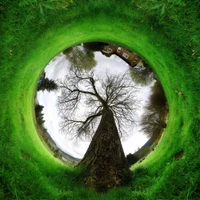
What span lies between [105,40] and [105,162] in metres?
1.79

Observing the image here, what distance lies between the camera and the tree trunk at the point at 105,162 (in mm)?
3514

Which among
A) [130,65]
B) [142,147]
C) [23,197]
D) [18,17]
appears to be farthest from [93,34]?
[23,197]

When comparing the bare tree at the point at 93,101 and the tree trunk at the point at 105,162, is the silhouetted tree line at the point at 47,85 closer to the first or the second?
the bare tree at the point at 93,101

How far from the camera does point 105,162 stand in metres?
3.50

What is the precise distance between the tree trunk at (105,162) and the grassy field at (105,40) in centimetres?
13

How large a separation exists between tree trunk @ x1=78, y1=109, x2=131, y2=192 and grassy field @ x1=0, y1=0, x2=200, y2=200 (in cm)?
13

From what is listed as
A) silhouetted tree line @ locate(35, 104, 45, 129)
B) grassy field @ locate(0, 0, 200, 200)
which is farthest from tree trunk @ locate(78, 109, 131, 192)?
silhouetted tree line @ locate(35, 104, 45, 129)

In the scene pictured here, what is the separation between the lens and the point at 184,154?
3721 millimetres

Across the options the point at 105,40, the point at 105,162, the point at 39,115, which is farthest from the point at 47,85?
the point at 105,162

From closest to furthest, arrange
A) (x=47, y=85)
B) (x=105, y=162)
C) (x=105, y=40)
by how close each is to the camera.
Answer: (x=105, y=162) < (x=105, y=40) < (x=47, y=85)

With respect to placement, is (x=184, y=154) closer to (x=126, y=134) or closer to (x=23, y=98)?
(x=126, y=134)

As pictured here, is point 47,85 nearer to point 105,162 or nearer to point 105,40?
point 105,40

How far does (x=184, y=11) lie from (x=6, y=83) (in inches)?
101

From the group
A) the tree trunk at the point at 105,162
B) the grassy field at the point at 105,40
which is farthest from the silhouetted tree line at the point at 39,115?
the tree trunk at the point at 105,162
